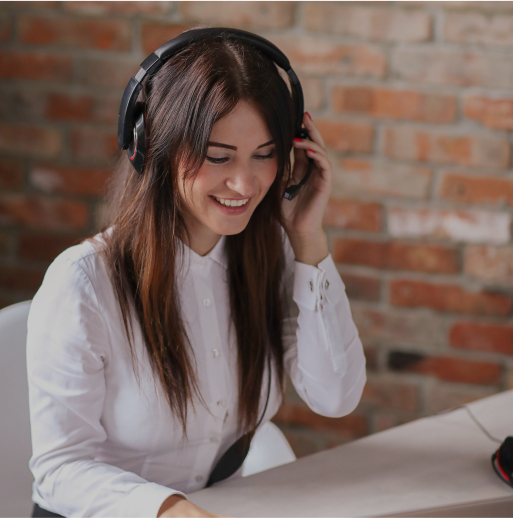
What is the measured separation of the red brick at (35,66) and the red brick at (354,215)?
31.3 inches

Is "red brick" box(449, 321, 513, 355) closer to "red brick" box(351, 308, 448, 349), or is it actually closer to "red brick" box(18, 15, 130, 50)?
"red brick" box(351, 308, 448, 349)

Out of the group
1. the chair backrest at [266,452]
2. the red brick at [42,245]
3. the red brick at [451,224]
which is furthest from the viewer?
the red brick at [42,245]

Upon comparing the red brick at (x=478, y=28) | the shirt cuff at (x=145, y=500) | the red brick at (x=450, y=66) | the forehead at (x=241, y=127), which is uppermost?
the red brick at (x=478, y=28)

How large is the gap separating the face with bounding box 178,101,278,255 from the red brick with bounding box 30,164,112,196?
2.53 ft

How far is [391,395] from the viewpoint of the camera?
1638mm

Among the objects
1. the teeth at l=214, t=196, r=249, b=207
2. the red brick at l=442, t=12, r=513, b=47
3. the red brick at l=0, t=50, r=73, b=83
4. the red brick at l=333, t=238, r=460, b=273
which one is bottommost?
the red brick at l=333, t=238, r=460, b=273

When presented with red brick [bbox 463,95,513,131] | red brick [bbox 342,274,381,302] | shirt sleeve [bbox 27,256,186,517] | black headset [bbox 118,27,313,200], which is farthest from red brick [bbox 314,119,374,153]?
shirt sleeve [bbox 27,256,186,517]

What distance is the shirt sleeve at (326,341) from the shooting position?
3.34 feet

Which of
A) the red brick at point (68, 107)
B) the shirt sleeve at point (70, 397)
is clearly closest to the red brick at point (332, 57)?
the red brick at point (68, 107)

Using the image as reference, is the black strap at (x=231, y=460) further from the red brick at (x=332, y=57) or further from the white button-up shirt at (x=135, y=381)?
the red brick at (x=332, y=57)

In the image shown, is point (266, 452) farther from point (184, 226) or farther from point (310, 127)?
point (310, 127)

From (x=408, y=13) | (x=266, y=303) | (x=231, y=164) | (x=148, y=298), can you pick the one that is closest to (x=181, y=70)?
(x=231, y=164)

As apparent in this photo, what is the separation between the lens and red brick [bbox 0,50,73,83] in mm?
1564

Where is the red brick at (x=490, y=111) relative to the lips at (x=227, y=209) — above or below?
above
